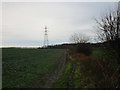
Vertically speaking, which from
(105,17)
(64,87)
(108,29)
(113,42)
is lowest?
(64,87)

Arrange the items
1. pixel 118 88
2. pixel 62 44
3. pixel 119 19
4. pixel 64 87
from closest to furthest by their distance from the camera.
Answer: pixel 118 88, pixel 64 87, pixel 119 19, pixel 62 44

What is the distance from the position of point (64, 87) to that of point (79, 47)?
4315cm

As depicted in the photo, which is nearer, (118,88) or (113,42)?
(118,88)

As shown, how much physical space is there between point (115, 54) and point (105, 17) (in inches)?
303

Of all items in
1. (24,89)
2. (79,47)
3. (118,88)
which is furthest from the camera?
(79,47)

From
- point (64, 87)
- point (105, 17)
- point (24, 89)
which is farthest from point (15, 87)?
point (105, 17)

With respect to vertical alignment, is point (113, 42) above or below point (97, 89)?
above

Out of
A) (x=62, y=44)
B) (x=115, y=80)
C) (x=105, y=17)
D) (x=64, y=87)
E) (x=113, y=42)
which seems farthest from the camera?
(x=62, y=44)

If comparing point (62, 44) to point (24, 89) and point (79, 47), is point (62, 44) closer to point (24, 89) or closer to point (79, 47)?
point (79, 47)

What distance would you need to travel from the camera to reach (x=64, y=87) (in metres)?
12.4

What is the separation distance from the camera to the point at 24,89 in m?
11.6

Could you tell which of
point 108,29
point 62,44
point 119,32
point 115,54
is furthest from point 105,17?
point 62,44

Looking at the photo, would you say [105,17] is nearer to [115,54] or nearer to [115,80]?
[115,54]

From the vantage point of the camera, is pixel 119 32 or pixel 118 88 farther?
pixel 119 32
